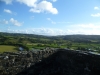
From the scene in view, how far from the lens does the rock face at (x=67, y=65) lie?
22.2ft

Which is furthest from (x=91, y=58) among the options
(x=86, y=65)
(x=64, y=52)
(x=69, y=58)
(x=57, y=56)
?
(x=57, y=56)

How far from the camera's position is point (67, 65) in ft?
28.0

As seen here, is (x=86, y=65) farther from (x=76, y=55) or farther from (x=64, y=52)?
(x=64, y=52)

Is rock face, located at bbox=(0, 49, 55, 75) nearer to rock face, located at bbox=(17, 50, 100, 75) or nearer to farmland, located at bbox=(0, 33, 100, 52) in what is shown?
rock face, located at bbox=(17, 50, 100, 75)

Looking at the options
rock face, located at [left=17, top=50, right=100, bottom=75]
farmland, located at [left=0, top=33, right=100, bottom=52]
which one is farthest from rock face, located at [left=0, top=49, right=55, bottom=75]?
farmland, located at [left=0, top=33, right=100, bottom=52]

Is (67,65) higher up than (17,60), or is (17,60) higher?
(17,60)

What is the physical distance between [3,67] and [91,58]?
14.2 feet

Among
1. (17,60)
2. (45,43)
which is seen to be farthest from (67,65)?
(45,43)

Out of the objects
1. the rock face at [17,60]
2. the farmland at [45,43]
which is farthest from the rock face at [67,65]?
the farmland at [45,43]

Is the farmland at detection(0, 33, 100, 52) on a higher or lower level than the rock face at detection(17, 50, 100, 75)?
lower

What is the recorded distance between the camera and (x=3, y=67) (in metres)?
7.72

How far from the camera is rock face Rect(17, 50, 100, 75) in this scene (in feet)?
22.2

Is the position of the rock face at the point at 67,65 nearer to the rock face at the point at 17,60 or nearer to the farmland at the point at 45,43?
the rock face at the point at 17,60

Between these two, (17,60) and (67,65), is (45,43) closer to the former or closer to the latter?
(67,65)
